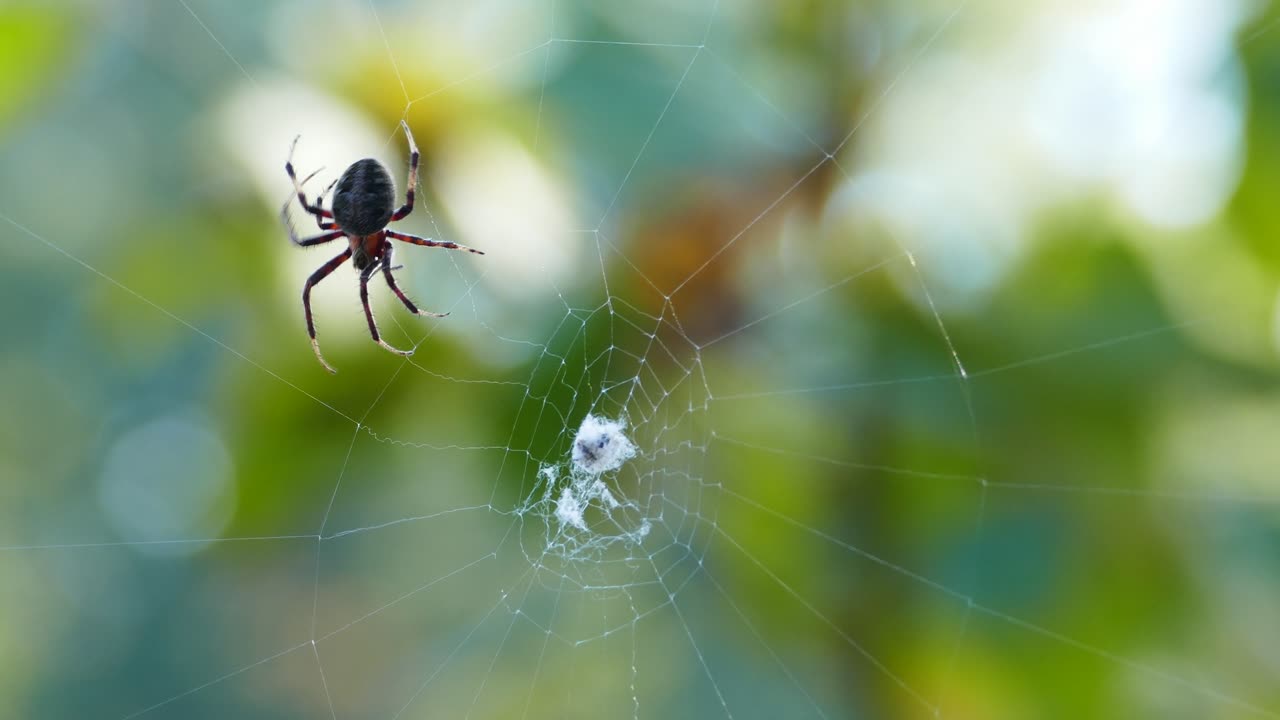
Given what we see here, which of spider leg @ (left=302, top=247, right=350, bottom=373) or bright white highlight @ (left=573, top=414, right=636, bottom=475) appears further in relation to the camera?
bright white highlight @ (left=573, top=414, right=636, bottom=475)

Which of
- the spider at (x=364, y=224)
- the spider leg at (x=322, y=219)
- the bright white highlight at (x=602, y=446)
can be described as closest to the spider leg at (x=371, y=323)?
the spider at (x=364, y=224)

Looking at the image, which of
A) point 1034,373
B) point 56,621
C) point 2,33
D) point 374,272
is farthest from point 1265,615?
point 56,621

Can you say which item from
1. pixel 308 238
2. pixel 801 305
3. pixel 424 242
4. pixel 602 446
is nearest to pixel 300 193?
pixel 308 238

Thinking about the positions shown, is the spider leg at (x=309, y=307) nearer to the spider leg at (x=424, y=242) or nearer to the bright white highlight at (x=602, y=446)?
the spider leg at (x=424, y=242)

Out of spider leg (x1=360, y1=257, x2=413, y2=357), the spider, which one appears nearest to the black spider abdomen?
the spider

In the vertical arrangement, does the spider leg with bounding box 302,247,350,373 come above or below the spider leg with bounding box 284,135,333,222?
below

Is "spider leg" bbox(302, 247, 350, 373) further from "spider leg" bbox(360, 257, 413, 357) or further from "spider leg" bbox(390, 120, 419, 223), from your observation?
"spider leg" bbox(390, 120, 419, 223)

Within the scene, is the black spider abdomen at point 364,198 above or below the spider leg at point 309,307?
above
